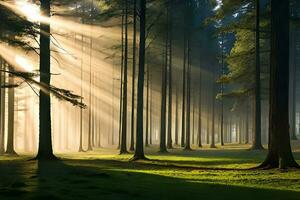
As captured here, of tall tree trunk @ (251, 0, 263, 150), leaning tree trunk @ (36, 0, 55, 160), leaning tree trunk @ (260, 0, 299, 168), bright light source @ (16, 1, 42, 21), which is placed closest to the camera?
leaning tree trunk @ (260, 0, 299, 168)

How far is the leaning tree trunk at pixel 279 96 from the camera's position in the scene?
17.2 meters

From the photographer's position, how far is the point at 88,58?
4931cm

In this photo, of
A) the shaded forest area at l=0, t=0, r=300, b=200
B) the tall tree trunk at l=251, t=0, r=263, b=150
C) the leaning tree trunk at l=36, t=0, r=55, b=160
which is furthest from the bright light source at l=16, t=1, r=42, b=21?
the tall tree trunk at l=251, t=0, r=263, b=150

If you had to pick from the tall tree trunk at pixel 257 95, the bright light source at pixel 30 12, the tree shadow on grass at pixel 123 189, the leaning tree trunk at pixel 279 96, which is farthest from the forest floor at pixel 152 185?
the tall tree trunk at pixel 257 95

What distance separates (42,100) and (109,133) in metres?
58.9

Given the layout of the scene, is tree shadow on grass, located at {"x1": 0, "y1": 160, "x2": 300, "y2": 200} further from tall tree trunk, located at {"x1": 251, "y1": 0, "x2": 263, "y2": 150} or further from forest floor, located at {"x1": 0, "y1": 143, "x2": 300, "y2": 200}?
tall tree trunk, located at {"x1": 251, "y1": 0, "x2": 263, "y2": 150}

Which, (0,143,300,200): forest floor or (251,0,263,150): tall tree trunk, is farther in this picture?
(251,0,263,150): tall tree trunk

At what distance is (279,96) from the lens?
1759 centimetres

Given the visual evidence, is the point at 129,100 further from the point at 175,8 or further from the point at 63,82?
the point at 175,8

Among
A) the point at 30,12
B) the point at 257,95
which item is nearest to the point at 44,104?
the point at 30,12

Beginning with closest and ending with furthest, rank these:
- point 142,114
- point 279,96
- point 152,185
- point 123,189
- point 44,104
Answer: point 123,189 < point 152,185 < point 279,96 < point 44,104 < point 142,114

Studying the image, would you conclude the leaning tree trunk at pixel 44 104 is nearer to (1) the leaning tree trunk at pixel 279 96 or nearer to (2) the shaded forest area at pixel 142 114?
(2) the shaded forest area at pixel 142 114

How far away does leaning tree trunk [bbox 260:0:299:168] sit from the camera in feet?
56.5

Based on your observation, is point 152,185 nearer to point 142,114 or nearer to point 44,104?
point 44,104
